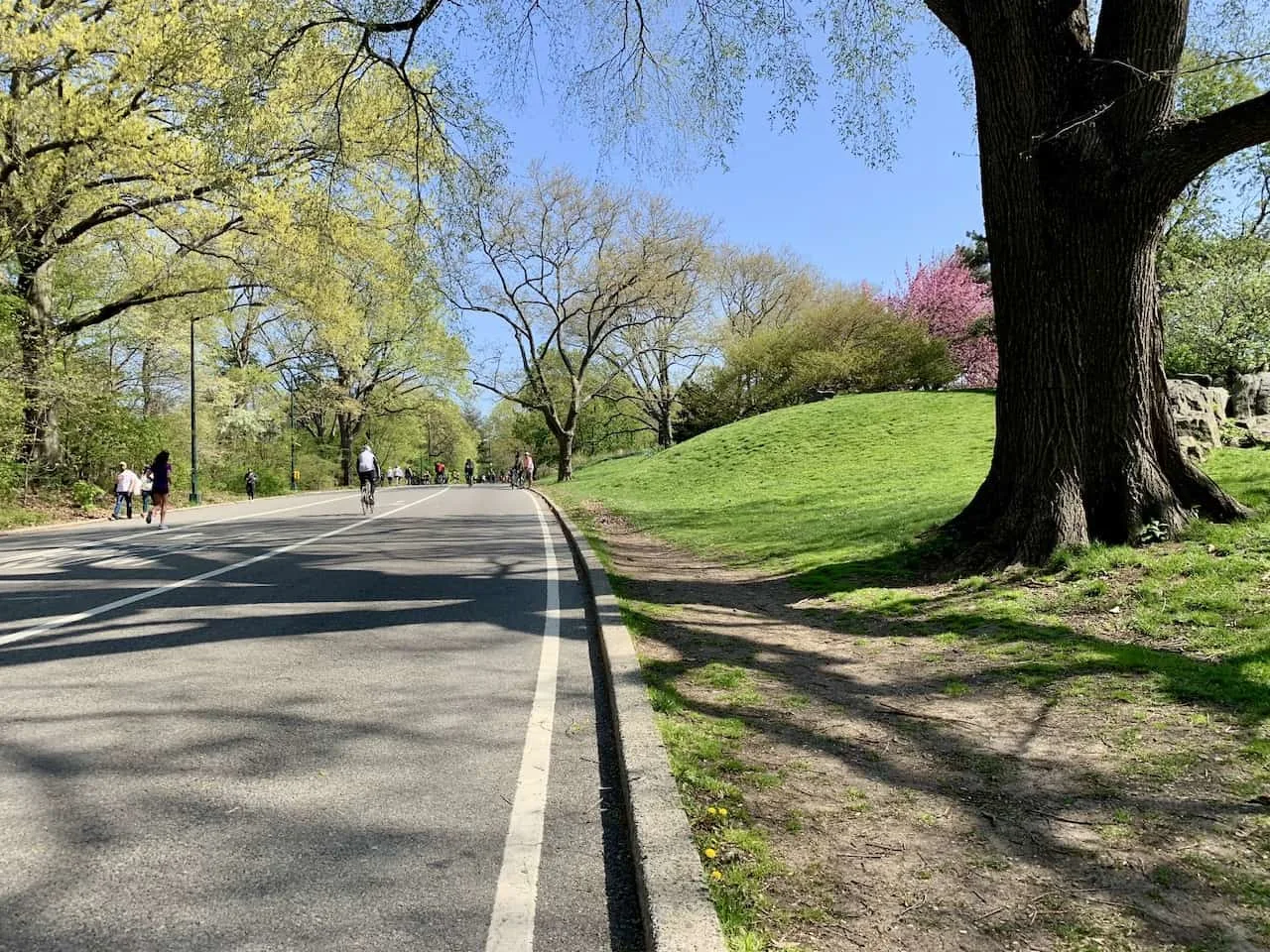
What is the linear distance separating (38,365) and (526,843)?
22245 mm

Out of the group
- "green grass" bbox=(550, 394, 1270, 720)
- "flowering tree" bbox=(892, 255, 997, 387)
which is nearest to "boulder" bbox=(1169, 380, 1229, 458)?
"green grass" bbox=(550, 394, 1270, 720)

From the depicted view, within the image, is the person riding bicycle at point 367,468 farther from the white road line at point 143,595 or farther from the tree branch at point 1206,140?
the tree branch at point 1206,140

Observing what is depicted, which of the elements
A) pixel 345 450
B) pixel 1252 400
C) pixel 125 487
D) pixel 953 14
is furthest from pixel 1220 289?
pixel 345 450

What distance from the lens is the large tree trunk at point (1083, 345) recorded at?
7.01m

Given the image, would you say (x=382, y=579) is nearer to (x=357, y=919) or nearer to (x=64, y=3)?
(x=357, y=919)

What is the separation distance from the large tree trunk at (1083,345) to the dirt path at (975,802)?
6.72 feet

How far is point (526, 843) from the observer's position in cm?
307

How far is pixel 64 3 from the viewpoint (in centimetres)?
A: 1836

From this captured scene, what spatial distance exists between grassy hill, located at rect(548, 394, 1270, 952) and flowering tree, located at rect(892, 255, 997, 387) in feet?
123

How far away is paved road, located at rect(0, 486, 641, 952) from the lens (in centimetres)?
254

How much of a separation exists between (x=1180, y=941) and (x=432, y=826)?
2.59 metres

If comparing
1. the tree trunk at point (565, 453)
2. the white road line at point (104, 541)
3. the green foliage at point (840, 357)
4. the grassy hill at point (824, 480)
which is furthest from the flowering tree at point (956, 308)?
the white road line at point (104, 541)

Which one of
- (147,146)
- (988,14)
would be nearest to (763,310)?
(147,146)

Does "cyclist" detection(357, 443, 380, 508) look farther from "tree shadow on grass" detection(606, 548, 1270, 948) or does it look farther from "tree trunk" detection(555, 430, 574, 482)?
"tree trunk" detection(555, 430, 574, 482)
